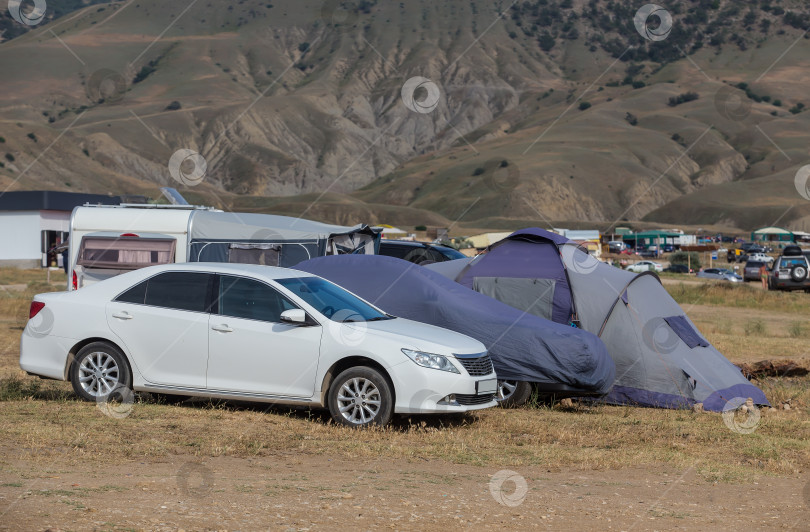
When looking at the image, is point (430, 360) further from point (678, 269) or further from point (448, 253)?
point (678, 269)

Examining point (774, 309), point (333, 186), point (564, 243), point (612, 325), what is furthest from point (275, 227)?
point (333, 186)

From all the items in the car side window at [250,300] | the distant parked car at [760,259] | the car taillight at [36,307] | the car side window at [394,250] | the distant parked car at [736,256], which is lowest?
the car taillight at [36,307]

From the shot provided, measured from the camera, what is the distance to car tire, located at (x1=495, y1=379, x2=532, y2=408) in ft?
35.9

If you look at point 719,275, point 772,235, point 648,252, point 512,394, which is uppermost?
point 772,235

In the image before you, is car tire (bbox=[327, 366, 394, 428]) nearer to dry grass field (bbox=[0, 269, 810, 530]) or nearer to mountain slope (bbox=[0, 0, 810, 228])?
dry grass field (bbox=[0, 269, 810, 530])

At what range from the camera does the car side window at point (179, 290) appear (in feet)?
32.4

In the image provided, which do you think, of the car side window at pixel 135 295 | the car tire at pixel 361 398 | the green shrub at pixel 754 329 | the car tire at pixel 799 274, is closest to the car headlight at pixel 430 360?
the car tire at pixel 361 398

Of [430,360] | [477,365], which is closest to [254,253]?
[477,365]

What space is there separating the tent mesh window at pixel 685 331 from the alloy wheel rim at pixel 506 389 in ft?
8.62

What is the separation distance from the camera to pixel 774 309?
3109cm

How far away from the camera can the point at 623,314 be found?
1226cm

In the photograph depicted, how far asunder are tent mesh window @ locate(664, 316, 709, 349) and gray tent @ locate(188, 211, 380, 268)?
8.17 metres

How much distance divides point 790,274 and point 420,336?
33971mm

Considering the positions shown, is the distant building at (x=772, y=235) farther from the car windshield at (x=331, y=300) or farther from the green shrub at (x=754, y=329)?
the car windshield at (x=331, y=300)
